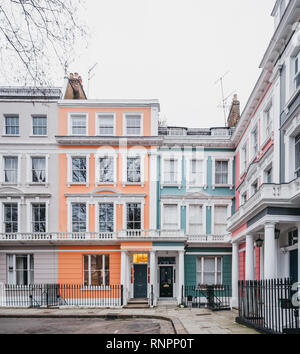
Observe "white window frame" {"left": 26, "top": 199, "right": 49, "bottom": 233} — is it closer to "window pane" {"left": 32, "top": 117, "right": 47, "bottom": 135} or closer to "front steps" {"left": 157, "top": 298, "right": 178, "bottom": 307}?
"window pane" {"left": 32, "top": 117, "right": 47, "bottom": 135}

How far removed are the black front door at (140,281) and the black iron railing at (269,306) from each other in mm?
10706

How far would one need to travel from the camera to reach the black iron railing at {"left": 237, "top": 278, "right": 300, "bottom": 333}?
8.59 m

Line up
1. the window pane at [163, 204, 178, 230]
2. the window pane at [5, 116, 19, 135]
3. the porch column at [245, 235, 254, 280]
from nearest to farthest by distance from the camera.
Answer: the porch column at [245, 235, 254, 280], the window pane at [5, 116, 19, 135], the window pane at [163, 204, 178, 230]

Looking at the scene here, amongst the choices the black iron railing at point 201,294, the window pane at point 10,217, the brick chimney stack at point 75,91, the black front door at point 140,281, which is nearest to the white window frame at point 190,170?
the black front door at point 140,281

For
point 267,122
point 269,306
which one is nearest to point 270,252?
point 269,306

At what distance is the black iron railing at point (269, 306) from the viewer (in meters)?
8.59

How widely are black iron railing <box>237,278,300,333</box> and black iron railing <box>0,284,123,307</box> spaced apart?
1070 cm

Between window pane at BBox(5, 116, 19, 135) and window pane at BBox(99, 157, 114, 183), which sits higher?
window pane at BBox(5, 116, 19, 135)

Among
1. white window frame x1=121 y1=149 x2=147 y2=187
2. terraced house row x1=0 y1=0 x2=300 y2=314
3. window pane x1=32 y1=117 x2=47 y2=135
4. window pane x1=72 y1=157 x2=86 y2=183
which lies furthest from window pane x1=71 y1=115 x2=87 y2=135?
white window frame x1=121 y1=149 x2=147 y2=187

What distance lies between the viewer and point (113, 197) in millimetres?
22562

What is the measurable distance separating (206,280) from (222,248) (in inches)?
88.8

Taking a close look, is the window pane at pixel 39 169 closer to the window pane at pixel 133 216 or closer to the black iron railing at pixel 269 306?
the window pane at pixel 133 216
